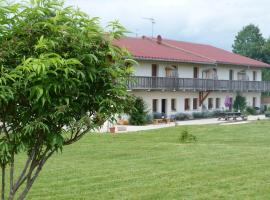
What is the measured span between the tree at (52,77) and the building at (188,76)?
104 ft

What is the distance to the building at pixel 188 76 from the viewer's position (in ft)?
136

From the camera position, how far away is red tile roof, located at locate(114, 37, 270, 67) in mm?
42375

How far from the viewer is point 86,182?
11883 millimetres

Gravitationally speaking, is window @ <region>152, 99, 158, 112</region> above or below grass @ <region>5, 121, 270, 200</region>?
above

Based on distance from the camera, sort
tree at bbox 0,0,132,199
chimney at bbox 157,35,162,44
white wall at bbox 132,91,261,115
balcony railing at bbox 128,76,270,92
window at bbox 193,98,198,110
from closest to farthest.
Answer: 1. tree at bbox 0,0,132,199
2. balcony railing at bbox 128,76,270,92
3. white wall at bbox 132,91,261,115
4. window at bbox 193,98,198,110
5. chimney at bbox 157,35,162,44

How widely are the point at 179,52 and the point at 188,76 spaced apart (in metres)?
2.45

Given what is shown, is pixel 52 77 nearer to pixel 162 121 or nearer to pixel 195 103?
pixel 162 121

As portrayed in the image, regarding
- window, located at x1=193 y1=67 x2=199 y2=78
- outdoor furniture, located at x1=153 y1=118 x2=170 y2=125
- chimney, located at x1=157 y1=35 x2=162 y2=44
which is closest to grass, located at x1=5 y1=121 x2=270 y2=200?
outdoor furniture, located at x1=153 y1=118 x2=170 y2=125

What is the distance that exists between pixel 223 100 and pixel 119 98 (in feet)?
155

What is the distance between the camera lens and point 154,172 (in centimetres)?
1341

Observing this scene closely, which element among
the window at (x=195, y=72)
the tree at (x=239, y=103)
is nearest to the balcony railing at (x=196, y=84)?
the tree at (x=239, y=103)

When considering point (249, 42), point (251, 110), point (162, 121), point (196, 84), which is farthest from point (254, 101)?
point (249, 42)

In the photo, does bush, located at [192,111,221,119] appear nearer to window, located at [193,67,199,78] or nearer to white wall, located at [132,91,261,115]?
white wall, located at [132,91,261,115]

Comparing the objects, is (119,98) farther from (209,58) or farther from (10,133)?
(209,58)
